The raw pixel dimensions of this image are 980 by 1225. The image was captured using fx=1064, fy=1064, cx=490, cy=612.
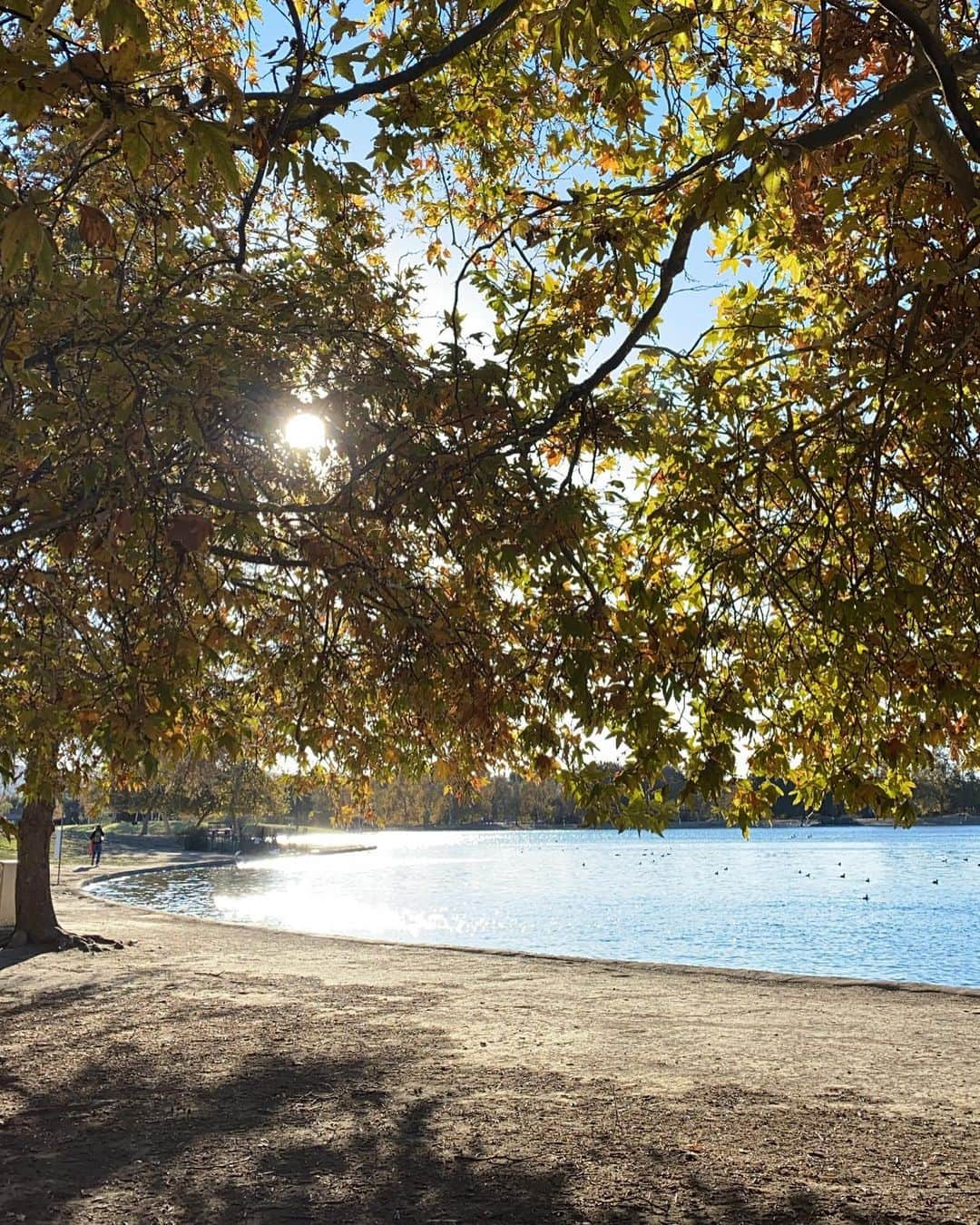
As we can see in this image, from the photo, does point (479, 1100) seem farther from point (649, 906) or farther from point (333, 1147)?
point (649, 906)

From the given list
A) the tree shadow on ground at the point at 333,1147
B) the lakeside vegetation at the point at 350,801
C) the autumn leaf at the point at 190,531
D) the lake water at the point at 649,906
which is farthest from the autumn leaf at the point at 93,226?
the lake water at the point at 649,906

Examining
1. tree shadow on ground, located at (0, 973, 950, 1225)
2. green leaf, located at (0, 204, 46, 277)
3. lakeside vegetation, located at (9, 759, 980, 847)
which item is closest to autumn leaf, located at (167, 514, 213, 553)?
green leaf, located at (0, 204, 46, 277)

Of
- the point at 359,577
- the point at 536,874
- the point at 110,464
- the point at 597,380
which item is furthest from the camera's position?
the point at 536,874

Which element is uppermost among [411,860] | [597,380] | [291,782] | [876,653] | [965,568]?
[597,380]

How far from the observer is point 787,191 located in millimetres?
6938

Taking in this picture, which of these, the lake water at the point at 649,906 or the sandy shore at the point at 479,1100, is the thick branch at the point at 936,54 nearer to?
the sandy shore at the point at 479,1100

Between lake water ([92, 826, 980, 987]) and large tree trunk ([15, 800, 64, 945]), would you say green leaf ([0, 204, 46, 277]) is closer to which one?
large tree trunk ([15, 800, 64, 945])

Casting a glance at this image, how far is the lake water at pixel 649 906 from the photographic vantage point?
28125 mm

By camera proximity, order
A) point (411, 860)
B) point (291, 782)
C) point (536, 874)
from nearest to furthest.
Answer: point (291, 782) < point (536, 874) < point (411, 860)

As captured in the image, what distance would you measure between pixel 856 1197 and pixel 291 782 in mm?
8031

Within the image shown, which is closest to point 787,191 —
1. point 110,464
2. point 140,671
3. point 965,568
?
point 965,568

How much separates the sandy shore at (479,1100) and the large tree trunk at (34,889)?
1.92m

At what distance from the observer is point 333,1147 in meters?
7.78

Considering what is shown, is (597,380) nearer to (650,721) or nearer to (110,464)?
(650,721)
